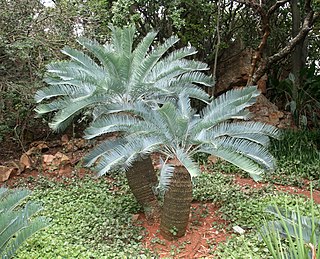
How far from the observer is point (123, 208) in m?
4.94

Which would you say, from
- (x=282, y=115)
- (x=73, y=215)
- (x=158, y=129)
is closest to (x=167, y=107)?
(x=158, y=129)

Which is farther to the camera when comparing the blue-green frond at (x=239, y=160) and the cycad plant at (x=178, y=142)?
the cycad plant at (x=178, y=142)

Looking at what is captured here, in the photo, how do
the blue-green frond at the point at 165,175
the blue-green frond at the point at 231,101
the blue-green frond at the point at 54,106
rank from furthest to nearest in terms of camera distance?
the blue-green frond at the point at 54,106, the blue-green frond at the point at 231,101, the blue-green frond at the point at 165,175

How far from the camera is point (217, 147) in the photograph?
3934 millimetres

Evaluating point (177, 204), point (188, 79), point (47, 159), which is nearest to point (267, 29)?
point (188, 79)

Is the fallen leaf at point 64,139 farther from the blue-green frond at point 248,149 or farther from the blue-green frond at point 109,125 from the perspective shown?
the blue-green frond at point 248,149

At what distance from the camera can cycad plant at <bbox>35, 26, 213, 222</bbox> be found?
174 inches

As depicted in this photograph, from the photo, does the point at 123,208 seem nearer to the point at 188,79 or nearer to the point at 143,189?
the point at 143,189

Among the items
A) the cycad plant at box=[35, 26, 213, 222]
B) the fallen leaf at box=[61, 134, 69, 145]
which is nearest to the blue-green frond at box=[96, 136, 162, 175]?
the cycad plant at box=[35, 26, 213, 222]

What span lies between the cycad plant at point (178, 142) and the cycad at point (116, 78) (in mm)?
347

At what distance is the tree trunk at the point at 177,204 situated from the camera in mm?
4059

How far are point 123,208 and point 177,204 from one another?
44.0 inches

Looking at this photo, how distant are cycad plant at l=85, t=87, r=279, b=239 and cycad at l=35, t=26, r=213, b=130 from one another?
35cm

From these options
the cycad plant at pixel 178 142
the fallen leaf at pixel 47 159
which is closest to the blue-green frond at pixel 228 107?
the cycad plant at pixel 178 142
